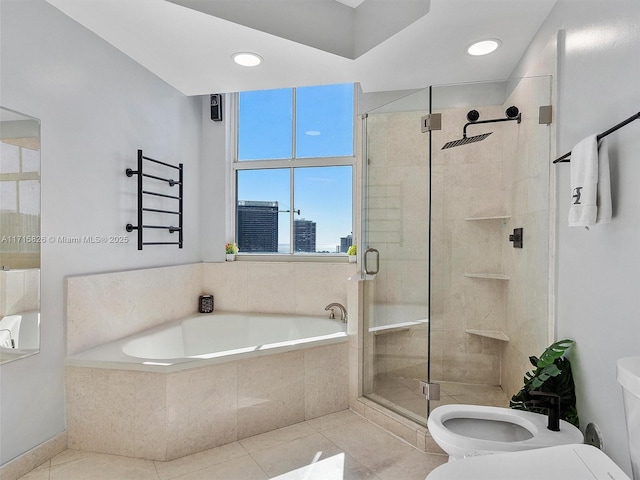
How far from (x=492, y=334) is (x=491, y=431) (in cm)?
105

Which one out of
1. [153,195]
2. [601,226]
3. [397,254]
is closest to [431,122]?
[397,254]

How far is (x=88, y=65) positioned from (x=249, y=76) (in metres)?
1.03

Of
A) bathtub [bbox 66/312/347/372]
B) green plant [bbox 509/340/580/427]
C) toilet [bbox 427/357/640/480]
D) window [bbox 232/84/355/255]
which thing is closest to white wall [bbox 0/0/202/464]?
bathtub [bbox 66/312/347/372]

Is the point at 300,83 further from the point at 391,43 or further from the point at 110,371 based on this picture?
the point at 110,371

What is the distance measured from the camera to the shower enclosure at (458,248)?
2.41 meters

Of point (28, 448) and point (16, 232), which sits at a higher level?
point (16, 232)

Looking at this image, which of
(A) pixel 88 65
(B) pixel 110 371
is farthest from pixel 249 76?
(B) pixel 110 371

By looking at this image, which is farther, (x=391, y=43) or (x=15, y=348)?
(x=391, y=43)

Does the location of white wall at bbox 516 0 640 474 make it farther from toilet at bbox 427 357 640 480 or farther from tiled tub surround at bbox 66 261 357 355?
tiled tub surround at bbox 66 261 357 355

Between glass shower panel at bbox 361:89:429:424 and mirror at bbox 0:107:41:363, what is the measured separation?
80.3 inches

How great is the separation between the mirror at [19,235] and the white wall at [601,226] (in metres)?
2.56

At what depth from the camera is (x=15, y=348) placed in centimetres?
197

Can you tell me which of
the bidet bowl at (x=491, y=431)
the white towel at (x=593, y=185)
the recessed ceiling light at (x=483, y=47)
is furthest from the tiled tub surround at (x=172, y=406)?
the recessed ceiling light at (x=483, y=47)

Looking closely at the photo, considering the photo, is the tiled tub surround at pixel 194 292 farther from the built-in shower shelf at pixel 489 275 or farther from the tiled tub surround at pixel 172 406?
the built-in shower shelf at pixel 489 275
